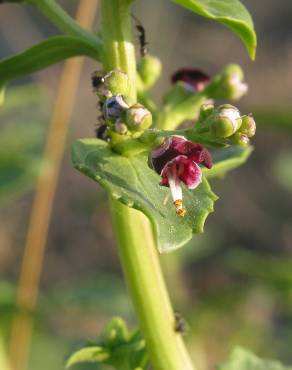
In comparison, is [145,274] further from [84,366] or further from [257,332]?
[257,332]

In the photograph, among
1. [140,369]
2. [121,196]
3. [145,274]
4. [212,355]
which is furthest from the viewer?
[212,355]

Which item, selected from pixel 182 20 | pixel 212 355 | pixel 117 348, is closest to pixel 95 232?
pixel 212 355

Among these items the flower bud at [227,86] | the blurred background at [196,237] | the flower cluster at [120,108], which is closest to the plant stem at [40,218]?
the blurred background at [196,237]

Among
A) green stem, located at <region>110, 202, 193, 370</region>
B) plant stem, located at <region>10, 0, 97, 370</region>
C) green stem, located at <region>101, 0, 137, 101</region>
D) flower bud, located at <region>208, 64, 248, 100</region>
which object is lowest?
green stem, located at <region>110, 202, 193, 370</region>

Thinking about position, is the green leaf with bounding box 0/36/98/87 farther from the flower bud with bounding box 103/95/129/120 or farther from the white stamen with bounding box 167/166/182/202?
the white stamen with bounding box 167/166/182/202

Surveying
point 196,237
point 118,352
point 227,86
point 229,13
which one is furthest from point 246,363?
point 196,237

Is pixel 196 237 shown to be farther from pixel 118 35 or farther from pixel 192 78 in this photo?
pixel 118 35

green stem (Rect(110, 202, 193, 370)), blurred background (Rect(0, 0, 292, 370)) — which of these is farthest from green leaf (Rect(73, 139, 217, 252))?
blurred background (Rect(0, 0, 292, 370))
